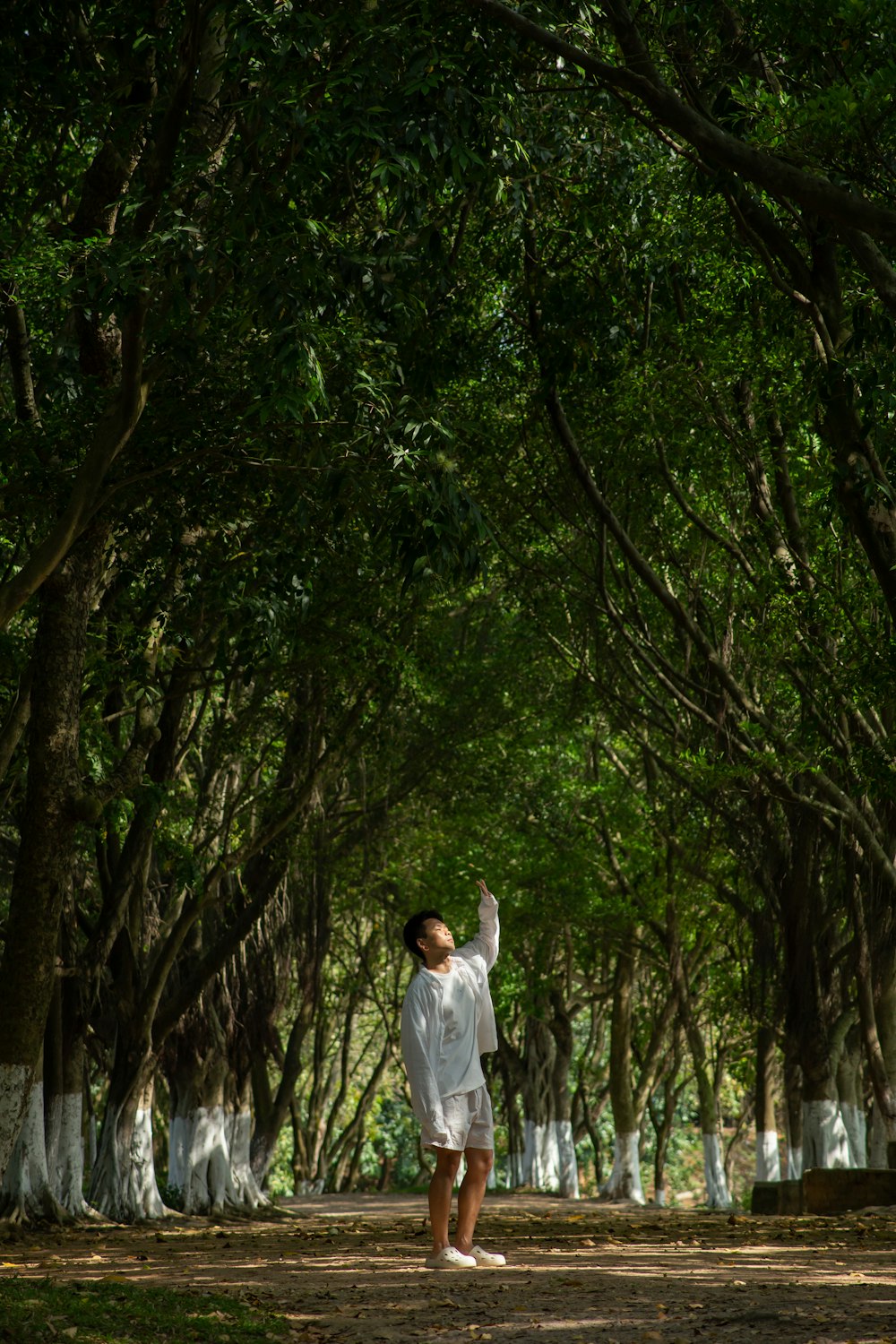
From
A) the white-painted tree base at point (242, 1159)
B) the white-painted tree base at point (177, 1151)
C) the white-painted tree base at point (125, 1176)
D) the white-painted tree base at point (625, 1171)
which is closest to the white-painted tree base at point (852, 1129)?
the white-painted tree base at point (625, 1171)

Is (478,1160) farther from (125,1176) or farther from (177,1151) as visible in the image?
(177,1151)

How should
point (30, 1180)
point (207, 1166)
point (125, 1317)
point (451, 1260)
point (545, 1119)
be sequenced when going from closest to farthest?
point (125, 1317) → point (451, 1260) → point (30, 1180) → point (207, 1166) → point (545, 1119)

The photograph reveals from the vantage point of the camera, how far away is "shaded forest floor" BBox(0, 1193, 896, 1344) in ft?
17.9

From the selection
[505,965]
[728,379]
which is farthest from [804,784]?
[505,965]

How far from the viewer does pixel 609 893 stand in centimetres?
2386

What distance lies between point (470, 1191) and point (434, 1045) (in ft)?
2.87

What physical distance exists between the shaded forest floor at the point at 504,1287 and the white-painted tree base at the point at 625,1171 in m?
12.8

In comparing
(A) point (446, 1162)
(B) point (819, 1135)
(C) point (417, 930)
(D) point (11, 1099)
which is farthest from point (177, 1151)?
(C) point (417, 930)

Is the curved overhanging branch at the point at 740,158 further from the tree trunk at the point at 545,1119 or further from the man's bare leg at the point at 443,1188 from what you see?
the tree trunk at the point at 545,1119

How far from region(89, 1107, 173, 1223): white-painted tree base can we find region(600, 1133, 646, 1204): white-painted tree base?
34.8 ft

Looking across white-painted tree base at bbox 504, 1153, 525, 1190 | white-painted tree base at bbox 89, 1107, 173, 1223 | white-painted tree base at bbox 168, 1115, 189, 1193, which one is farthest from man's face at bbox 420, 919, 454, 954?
white-painted tree base at bbox 504, 1153, 525, 1190

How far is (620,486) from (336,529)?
13.5ft

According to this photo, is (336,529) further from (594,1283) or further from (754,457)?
(594,1283)

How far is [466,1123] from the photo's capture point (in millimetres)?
7402
